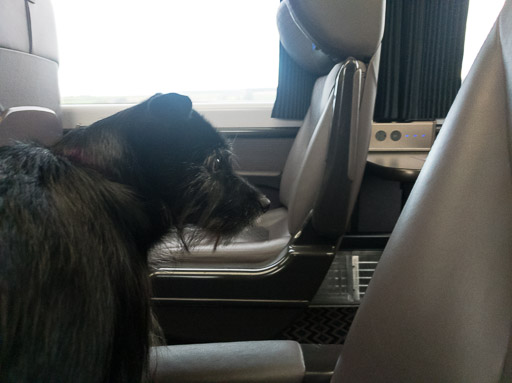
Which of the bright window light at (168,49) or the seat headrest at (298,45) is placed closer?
the seat headrest at (298,45)

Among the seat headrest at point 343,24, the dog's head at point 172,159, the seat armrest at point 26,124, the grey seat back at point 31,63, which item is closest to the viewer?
the dog's head at point 172,159

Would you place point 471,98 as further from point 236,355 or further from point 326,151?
point 326,151

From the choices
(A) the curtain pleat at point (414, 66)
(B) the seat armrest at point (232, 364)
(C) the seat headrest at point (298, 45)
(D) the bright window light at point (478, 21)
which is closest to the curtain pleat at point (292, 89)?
(A) the curtain pleat at point (414, 66)

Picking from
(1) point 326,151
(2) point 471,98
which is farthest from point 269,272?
(2) point 471,98

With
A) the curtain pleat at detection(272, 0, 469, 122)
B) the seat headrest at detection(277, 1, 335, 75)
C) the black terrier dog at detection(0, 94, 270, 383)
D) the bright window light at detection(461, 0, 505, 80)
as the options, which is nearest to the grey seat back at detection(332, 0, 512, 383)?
the black terrier dog at detection(0, 94, 270, 383)

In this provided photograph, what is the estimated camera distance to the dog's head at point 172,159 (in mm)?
688

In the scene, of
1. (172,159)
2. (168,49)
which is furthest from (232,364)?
(168,49)

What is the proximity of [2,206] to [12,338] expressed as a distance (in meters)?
0.15

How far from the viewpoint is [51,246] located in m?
0.43

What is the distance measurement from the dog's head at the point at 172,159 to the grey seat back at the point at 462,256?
19.5 inches

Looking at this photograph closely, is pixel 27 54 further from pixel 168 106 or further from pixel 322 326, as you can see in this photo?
pixel 322 326

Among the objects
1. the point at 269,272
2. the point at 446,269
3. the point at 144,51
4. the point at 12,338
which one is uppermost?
the point at 144,51

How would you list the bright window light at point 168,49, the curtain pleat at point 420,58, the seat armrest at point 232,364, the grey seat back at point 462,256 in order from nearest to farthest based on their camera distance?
the grey seat back at point 462,256
the seat armrest at point 232,364
the curtain pleat at point 420,58
the bright window light at point 168,49

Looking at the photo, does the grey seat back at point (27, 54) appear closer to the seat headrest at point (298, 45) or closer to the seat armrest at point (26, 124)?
the seat armrest at point (26, 124)
